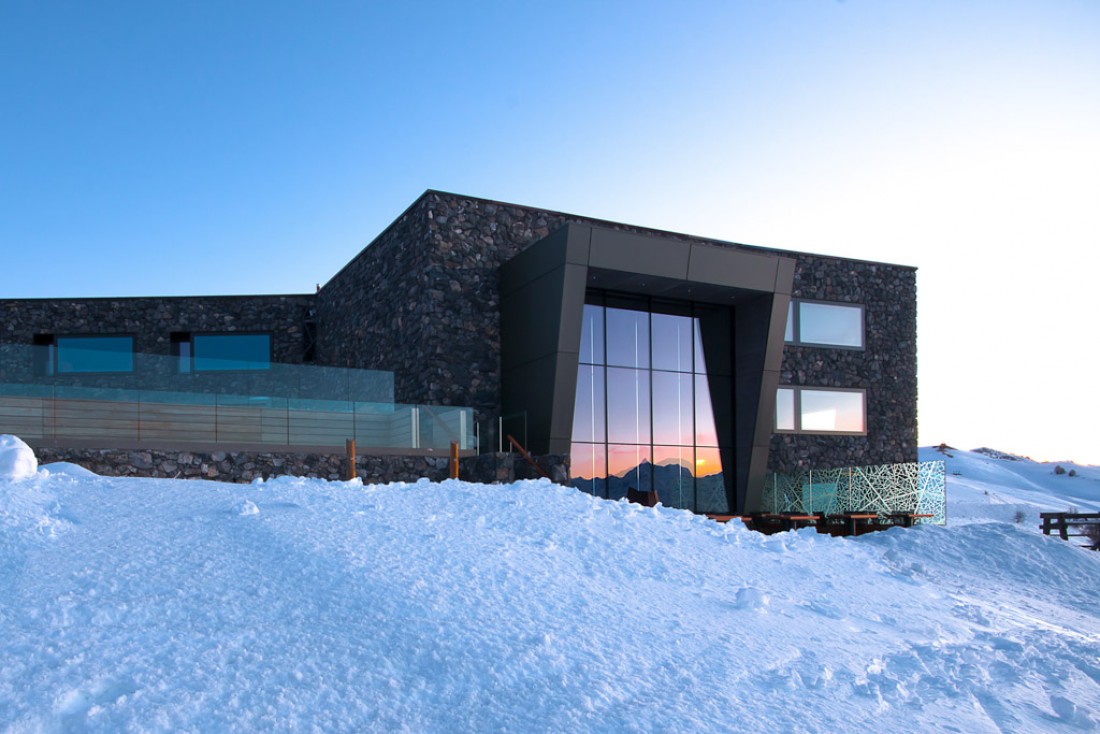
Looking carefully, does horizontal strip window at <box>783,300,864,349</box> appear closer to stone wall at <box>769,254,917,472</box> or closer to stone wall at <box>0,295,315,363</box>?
stone wall at <box>769,254,917,472</box>

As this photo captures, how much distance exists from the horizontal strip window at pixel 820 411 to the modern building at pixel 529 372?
67 mm

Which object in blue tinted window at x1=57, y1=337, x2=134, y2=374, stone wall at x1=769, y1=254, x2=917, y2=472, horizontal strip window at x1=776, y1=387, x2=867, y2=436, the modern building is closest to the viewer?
Result: the modern building

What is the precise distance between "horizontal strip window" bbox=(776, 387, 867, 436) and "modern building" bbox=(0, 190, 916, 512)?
67mm

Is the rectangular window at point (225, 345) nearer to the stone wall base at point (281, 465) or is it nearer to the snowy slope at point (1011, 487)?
the stone wall base at point (281, 465)

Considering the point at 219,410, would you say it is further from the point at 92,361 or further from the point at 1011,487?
the point at 1011,487

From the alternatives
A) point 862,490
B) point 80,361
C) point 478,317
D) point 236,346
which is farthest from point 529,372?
point 236,346

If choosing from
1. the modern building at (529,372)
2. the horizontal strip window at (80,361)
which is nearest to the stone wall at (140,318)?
the modern building at (529,372)

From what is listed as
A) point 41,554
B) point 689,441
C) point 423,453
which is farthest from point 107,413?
point 689,441

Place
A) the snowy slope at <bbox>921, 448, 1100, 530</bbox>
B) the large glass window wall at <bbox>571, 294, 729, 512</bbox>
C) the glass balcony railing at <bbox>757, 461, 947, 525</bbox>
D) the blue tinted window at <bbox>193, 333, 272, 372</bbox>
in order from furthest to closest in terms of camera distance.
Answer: the snowy slope at <bbox>921, 448, 1100, 530</bbox> → the blue tinted window at <bbox>193, 333, 272, 372</bbox> → the glass balcony railing at <bbox>757, 461, 947, 525</bbox> → the large glass window wall at <bbox>571, 294, 729, 512</bbox>

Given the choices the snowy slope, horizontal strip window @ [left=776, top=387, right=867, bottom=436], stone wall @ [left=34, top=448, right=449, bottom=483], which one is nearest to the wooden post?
stone wall @ [left=34, top=448, right=449, bottom=483]

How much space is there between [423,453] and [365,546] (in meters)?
9.36

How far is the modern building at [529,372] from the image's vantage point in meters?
15.7

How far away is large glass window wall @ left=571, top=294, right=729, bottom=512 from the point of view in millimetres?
18344

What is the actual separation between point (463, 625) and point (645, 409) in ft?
44.6
